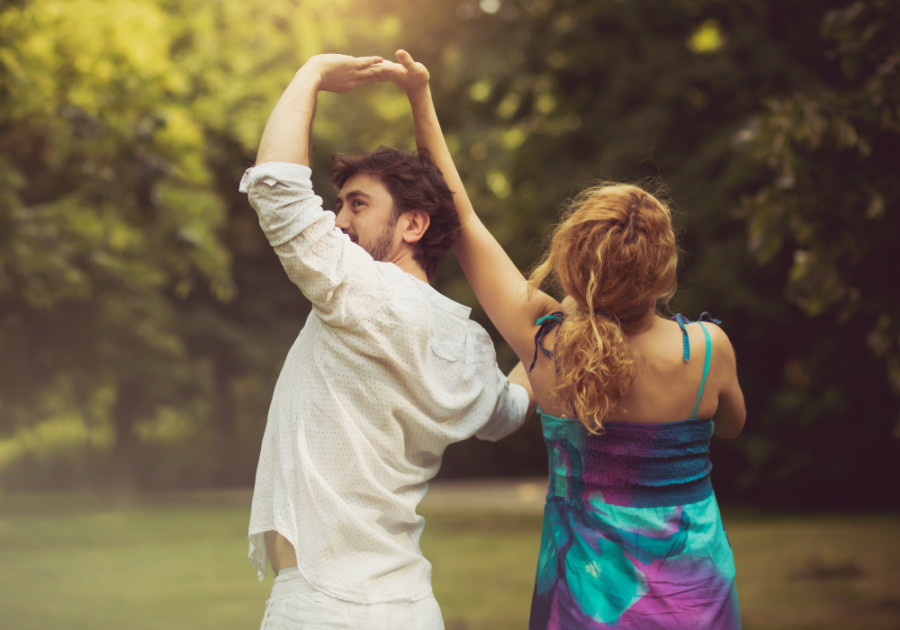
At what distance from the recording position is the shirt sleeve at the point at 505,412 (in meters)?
2.27

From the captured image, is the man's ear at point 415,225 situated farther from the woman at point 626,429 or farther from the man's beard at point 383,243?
the woman at point 626,429

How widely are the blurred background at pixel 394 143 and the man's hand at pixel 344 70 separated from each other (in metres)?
4.03

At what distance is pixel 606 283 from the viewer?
1899 millimetres

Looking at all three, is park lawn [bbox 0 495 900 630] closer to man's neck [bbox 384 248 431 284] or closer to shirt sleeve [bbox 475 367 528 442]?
shirt sleeve [bbox 475 367 528 442]

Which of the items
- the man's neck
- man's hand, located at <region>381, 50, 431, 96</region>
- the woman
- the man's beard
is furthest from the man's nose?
the woman

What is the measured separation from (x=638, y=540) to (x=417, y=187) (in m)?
1.00

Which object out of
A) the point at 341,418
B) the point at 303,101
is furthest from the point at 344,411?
the point at 303,101

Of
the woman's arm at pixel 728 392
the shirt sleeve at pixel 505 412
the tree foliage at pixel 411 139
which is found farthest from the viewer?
the tree foliage at pixel 411 139

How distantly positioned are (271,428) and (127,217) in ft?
21.2

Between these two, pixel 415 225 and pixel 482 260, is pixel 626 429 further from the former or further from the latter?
pixel 415 225

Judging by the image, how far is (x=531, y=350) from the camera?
2104 millimetres

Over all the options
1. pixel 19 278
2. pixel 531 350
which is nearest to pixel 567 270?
pixel 531 350

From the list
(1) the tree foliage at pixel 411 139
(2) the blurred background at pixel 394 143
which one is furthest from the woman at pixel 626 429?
(1) the tree foliage at pixel 411 139

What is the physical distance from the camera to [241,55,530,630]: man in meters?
1.82
